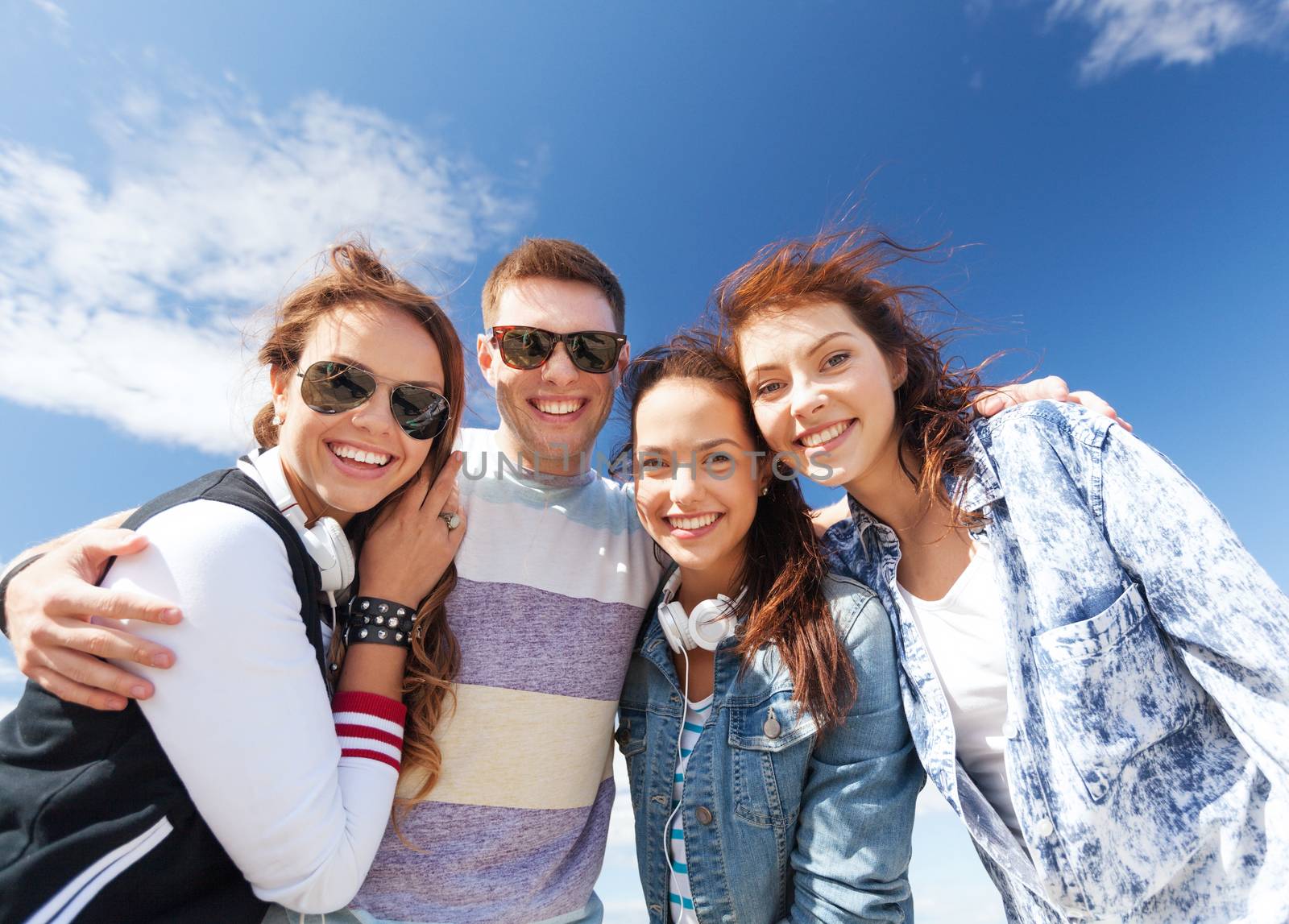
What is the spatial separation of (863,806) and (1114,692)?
1.17 meters

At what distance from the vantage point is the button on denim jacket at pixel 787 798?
10.4 feet

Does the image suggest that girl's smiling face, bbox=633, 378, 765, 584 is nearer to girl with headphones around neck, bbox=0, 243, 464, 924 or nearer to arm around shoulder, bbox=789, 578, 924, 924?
arm around shoulder, bbox=789, 578, 924, 924

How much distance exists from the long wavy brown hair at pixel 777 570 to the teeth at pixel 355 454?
1426mm

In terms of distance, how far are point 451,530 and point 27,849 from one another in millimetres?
1890

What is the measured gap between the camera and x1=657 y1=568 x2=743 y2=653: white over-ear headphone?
364cm

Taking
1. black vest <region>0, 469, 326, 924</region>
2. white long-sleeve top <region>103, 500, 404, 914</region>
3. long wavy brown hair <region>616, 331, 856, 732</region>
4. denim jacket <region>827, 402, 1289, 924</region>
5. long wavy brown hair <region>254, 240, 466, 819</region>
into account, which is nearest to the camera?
black vest <region>0, 469, 326, 924</region>

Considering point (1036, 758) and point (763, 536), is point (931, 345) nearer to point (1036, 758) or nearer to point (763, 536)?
point (763, 536)

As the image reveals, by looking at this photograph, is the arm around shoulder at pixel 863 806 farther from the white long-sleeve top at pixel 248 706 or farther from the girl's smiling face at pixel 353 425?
the girl's smiling face at pixel 353 425

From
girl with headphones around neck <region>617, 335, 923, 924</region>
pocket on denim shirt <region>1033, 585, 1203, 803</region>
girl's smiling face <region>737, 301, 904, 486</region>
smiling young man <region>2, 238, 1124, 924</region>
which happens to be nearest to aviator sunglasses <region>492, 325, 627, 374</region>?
smiling young man <region>2, 238, 1124, 924</region>

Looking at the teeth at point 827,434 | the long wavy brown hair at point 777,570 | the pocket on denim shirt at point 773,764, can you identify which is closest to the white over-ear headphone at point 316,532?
the long wavy brown hair at point 777,570

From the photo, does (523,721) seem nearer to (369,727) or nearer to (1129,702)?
(369,727)

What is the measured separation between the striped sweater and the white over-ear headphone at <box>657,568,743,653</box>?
289 millimetres

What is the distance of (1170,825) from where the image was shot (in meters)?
2.91

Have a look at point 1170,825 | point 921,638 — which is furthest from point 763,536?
point 1170,825
